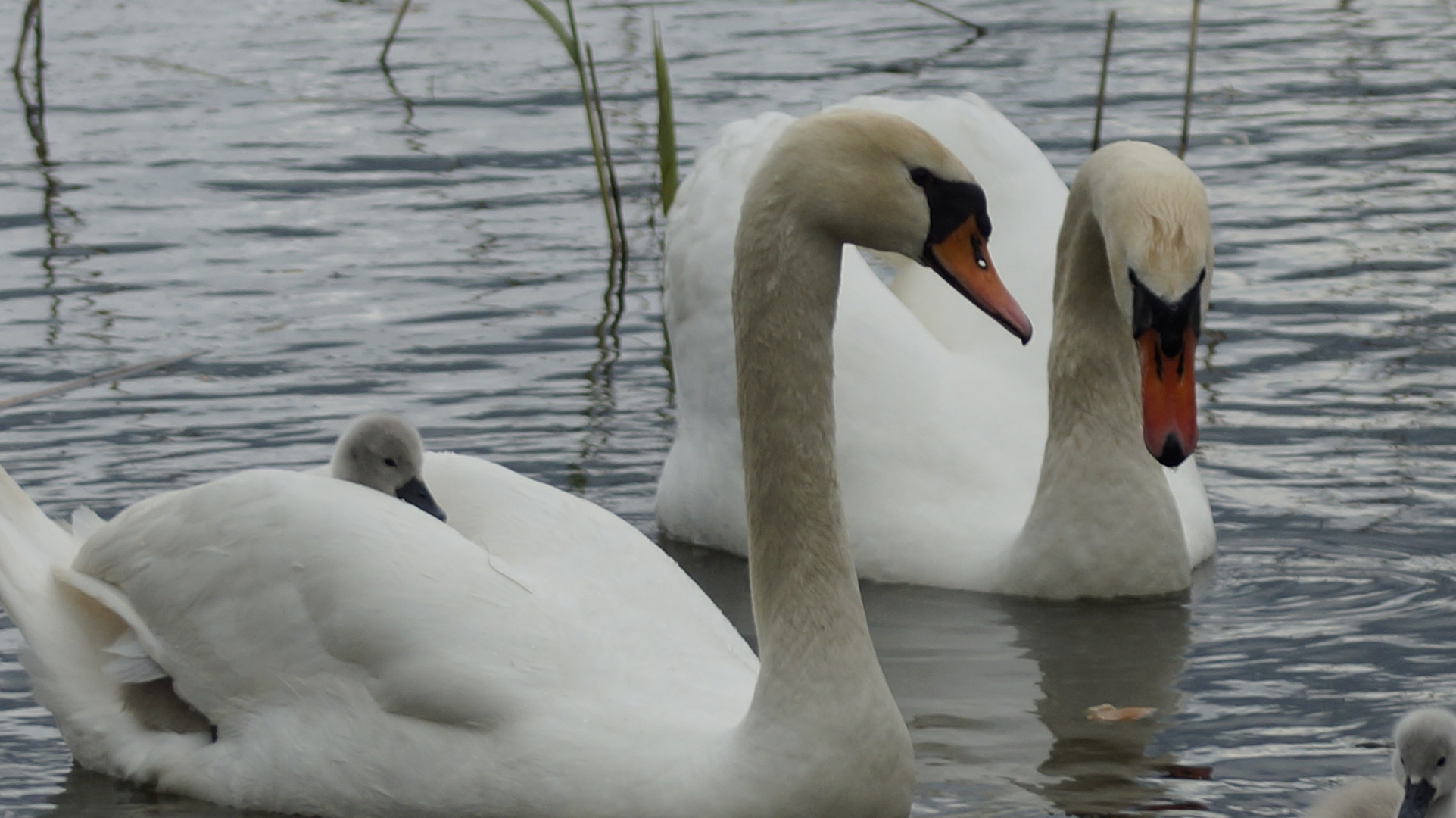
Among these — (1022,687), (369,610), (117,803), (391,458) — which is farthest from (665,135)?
(369,610)

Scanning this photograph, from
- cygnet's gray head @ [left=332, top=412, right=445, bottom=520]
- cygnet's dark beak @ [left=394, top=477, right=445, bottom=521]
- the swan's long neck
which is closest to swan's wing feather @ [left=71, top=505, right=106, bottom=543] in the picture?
cygnet's gray head @ [left=332, top=412, right=445, bottom=520]

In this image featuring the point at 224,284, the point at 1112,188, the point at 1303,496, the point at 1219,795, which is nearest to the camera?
the point at 1219,795

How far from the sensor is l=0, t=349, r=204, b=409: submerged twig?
21.3 ft

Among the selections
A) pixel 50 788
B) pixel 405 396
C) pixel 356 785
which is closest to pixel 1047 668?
pixel 356 785

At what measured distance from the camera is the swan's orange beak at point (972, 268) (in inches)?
193

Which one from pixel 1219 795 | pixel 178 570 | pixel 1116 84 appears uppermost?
pixel 178 570

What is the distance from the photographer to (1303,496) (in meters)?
7.63

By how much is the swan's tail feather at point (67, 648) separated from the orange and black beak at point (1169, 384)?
2407 millimetres

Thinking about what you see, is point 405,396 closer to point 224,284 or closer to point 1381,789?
point 224,284

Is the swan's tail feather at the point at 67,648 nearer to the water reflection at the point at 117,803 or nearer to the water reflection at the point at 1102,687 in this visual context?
the water reflection at the point at 117,803

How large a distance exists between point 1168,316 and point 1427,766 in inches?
60.4

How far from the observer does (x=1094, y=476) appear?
688cm

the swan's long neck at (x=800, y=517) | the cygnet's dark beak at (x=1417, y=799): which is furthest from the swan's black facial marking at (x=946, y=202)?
the cygnet's dark beak at (x=1417, y=799)

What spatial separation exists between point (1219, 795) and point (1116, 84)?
7.80 meters
